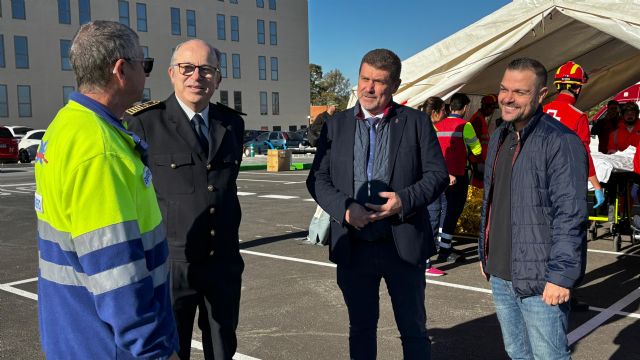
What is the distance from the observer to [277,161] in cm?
2236

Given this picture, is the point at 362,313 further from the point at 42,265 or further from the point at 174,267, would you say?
the point at 42,265

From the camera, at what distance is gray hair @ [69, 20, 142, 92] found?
178 cm

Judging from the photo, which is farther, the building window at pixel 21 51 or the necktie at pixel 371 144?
the building window at pixel 21 51

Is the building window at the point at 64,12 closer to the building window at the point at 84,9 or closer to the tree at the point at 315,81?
the building window at the point at 84,9

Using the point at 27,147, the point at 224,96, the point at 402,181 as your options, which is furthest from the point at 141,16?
the point at 402,181

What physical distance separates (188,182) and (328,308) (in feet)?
9.07

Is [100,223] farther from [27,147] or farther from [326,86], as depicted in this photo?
[326,86]

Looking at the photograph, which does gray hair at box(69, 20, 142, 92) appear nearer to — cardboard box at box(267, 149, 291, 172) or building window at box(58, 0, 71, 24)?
cardboard box at box(267, 149, 291, 172)

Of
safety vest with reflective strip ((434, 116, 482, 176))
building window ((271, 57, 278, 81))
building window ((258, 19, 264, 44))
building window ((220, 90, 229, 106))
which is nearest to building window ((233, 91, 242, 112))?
building window ((220, 90, 229, 106))

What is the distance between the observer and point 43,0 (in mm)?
44031

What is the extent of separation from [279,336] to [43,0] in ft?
157

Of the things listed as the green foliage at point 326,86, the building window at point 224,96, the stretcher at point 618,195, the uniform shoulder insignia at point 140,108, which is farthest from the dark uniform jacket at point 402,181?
the green foliage at point 326,86

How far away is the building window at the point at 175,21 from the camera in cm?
5147

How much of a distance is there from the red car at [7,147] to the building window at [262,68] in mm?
34852
